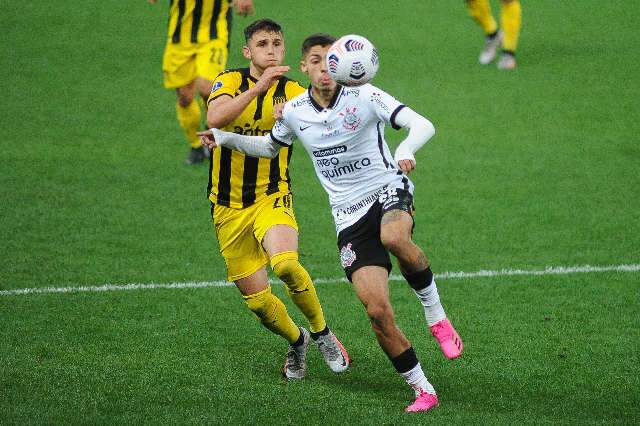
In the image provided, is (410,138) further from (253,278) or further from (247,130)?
(253,278)

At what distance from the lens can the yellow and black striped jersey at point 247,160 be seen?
26.7 feet

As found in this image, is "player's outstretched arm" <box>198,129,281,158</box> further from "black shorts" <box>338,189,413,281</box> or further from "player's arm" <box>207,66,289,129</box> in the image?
"black shorts" <box>338,189,413,281</box>

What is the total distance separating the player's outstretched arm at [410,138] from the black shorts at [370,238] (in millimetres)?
414

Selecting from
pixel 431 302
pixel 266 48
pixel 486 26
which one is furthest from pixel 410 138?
pixel 486 26

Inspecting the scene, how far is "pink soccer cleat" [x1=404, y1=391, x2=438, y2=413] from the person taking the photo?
23.4 ft

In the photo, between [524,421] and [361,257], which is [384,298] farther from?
[524,421]

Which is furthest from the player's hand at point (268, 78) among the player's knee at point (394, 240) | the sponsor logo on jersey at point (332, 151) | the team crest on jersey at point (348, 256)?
the player's knee at point (394, 240)

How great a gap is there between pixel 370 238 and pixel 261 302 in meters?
1.10

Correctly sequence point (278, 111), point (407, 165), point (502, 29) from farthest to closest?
point (502, 29)
point (278, 111)
point (407, 165)

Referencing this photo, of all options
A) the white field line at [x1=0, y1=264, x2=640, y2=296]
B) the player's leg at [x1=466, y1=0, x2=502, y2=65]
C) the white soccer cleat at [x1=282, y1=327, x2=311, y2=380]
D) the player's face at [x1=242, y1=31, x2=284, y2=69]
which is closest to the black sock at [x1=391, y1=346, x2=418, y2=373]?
the white soccer cleat at [x1=282, y1=327, x2=311, y2=380]

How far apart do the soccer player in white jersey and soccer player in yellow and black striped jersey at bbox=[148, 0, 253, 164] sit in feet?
20.7

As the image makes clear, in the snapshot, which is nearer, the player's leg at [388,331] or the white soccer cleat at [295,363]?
the player's leg at [388,331]

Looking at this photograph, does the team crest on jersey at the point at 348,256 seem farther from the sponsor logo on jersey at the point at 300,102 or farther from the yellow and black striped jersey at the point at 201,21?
the yellow and black striped jersey at the point at 201,21

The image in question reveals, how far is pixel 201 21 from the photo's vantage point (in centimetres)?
1385
